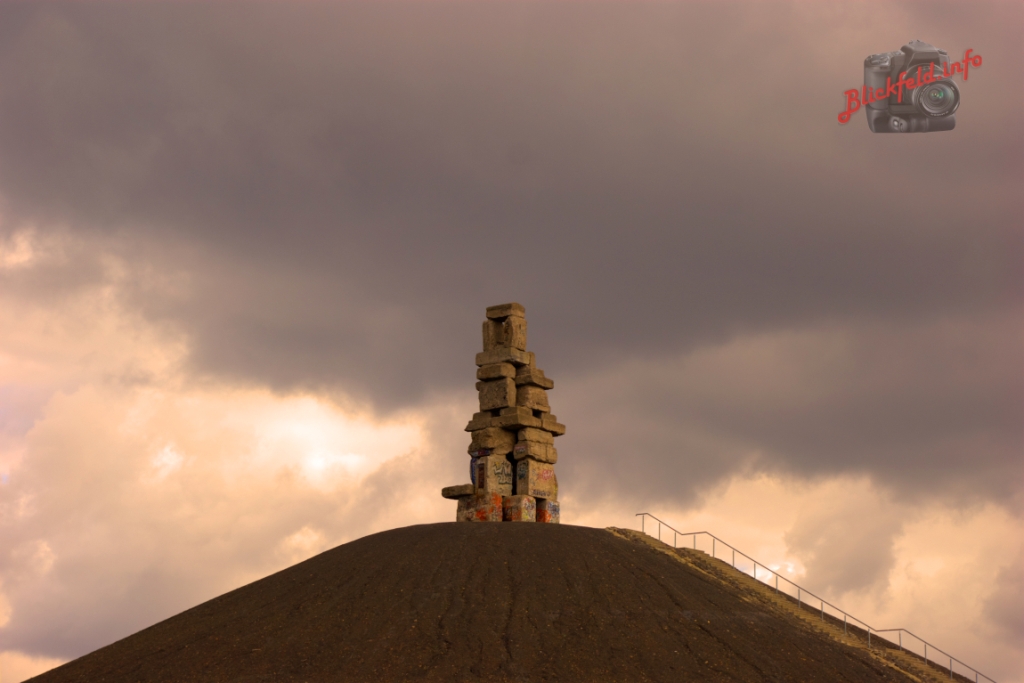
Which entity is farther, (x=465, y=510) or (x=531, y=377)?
(x=531, y=377)

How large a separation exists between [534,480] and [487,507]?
247 cm

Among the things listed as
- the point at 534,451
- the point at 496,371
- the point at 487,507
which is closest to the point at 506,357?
the point at 496,371

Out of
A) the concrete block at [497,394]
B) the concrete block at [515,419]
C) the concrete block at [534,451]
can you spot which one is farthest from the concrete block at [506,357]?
the concrete block at [534,451]

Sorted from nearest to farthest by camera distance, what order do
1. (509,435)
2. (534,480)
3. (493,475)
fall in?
(493,475), (534,480), (509,435)

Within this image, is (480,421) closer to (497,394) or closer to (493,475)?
(497,394)

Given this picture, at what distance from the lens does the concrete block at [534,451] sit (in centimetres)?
5066

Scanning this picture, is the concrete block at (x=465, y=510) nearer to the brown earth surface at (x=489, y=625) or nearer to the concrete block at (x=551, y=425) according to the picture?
the brown earth surface at (x=489, y=625)

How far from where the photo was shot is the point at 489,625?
39625 millimetres

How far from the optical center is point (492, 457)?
5066cm

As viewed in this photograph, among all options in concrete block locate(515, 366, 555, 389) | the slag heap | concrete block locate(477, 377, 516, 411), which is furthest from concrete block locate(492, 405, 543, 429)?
concrete block locate(515, 366, 555, 389)

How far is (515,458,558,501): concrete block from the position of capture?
166 ft

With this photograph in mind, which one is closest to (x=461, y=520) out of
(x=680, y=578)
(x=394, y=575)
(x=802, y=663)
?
(x=394, y=575)

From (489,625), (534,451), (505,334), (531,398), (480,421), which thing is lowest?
(489,625)

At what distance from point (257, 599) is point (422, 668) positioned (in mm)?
11357
